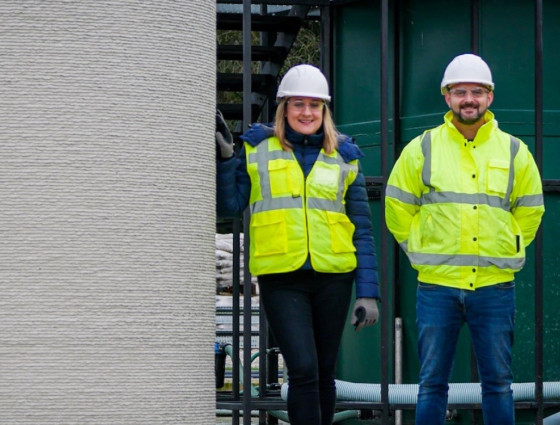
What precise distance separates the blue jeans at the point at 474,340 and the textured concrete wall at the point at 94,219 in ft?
4.26

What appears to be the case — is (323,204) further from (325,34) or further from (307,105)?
(325,34)

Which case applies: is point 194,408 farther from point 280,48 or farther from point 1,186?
point 280,48

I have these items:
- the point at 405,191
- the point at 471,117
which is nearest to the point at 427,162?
the point at 405,191

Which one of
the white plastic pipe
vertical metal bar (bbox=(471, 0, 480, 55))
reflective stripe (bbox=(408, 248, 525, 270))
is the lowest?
the white plastic pipe

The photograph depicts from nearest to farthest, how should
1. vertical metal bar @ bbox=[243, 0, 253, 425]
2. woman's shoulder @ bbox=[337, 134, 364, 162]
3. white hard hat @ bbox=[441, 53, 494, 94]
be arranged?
woman's shoulder @ bbox=[337, 134, 364, 162] → white hard hat @ bbox=[441, 53, 494, 94] → vertical metal bar @ bbox=[243, 0, 253, 425]

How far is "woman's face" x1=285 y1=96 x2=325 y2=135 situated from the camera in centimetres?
548

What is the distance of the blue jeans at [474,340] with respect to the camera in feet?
18.4

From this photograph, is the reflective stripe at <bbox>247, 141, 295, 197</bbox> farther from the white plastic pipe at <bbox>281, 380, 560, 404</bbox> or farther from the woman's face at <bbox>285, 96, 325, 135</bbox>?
the white plastic pipe at <bbox>281, 380, 560, 404</bbox>

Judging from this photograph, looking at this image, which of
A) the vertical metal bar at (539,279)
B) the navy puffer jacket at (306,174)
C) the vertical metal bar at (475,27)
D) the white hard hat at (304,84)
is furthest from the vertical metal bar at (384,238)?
the vertical metal bar at (475,27)

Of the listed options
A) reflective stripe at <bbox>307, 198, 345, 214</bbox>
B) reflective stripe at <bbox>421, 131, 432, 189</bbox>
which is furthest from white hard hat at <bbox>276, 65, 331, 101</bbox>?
reflective stripe at <bbox>421, 131, 432, 189</bbox>

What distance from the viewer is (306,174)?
216 inches

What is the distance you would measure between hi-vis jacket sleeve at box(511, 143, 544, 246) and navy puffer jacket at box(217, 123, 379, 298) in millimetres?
683

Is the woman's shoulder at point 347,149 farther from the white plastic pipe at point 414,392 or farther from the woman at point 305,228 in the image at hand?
the white plastic pipe at point 414,392

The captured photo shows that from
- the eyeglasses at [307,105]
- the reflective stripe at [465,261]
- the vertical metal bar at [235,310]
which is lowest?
the vertical metal bar at [235,310]
